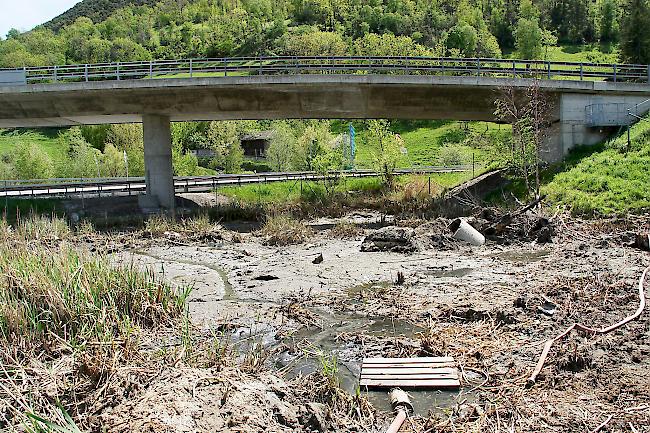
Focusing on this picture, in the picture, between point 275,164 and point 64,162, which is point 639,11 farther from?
point 64,162

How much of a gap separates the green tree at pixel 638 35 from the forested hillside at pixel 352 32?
37134 mm

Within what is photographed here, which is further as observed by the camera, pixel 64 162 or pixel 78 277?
pixel 64 162

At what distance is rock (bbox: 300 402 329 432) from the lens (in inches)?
303

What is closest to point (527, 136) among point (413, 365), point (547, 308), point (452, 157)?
point (547, 308)

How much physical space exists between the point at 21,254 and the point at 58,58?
14279 cm

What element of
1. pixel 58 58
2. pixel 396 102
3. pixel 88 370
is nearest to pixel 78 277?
pixel 88 370

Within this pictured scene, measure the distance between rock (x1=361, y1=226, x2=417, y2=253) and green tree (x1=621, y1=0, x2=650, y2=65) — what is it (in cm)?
4446

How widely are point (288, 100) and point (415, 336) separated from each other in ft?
84.0

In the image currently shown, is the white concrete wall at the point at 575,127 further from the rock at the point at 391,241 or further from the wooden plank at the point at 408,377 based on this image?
the wooden plank at the point at 408,377

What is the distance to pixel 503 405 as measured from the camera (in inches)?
326

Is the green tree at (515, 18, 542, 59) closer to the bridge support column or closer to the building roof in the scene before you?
the building roof

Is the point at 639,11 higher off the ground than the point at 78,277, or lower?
higher

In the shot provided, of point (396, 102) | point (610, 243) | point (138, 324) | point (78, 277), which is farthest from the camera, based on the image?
point (396, 102)

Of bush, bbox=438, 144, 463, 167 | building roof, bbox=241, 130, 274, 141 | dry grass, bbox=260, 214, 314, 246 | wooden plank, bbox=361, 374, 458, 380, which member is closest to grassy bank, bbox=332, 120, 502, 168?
bush, bbox=438, 144, 463, 167
